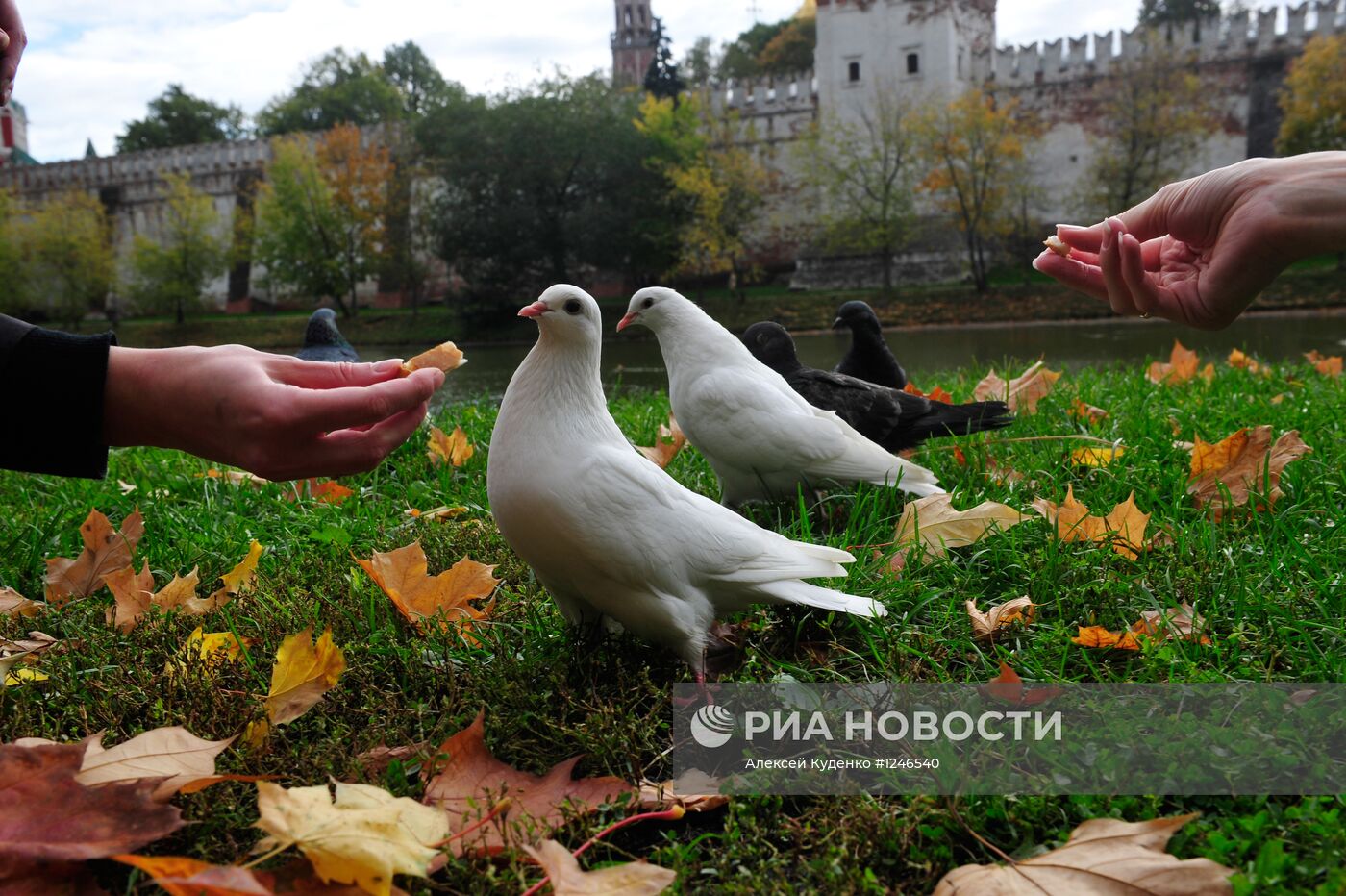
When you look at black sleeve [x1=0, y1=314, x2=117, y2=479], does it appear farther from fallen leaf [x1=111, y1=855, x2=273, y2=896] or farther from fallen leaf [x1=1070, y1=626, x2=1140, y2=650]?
fallen leaf [x1=1070, y1=626, x2=1140, y2=650]

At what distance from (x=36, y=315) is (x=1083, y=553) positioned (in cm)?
3590

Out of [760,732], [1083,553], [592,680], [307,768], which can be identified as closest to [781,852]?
[760,732]

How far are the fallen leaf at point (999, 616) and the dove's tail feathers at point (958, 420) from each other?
122 cm

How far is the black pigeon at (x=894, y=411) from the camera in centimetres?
A: 271

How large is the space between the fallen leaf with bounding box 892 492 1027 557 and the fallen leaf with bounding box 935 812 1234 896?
2.90 feet

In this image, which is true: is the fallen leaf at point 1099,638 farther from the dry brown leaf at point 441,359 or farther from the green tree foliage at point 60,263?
the green tree foliage at point 60,263

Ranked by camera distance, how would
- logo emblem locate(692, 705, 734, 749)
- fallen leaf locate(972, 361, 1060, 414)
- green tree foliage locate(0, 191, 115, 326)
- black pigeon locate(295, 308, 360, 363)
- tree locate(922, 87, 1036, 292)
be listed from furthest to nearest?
1. green tree foliage locate(0, 191, 115, 326)
2. tree locate(922, 87, 1036, 292)
3. black pigeon locate(295, 308, 360, 363)
4. fallen leaf locate(972, 361, 1060, 414)
5. logo emblem locate(692, 705, 734, 749)

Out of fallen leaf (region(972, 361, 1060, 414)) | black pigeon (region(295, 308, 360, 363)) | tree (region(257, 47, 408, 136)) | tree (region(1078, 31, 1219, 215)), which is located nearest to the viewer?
fallen leaf (region(972, 361, 1060, 414))

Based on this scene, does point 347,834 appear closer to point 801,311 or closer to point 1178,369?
point 1178,369

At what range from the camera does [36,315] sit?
29.8 metres

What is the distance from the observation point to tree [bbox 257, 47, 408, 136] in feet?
127

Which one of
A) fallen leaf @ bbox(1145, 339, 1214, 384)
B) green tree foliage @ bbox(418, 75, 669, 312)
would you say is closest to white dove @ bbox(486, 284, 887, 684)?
fallen leaf @ bbox(1145, 339, 1214, 384)

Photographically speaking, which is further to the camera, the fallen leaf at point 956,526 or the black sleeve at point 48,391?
the fallen leaf at point 956,526

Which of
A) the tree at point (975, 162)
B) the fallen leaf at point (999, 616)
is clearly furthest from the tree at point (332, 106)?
the fallen leaf at point (999, 616)
